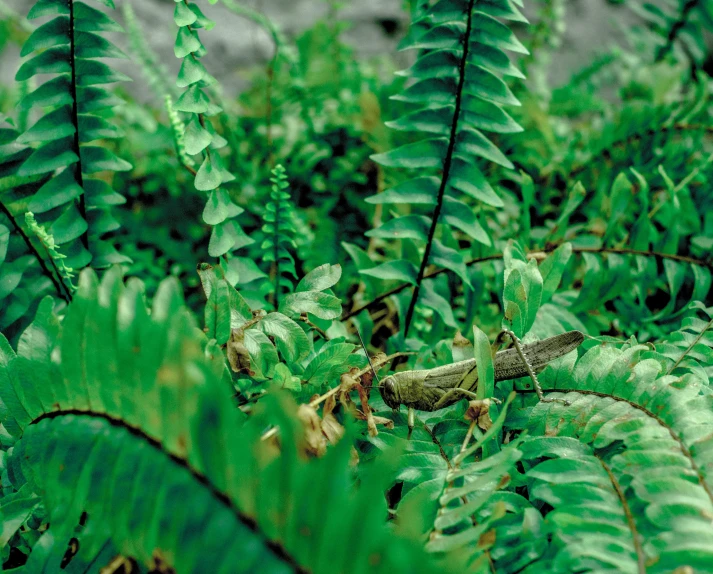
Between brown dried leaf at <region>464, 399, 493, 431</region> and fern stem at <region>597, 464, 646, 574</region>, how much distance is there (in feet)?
0.41

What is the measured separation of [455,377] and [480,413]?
0.07 m

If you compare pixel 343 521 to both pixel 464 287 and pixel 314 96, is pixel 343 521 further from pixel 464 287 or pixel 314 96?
pixel 314 96

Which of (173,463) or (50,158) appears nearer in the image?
(173,463)

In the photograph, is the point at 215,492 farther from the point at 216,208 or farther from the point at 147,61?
the point at 147,61

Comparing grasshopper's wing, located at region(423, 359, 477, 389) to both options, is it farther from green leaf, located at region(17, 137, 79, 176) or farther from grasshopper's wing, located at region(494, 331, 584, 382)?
green leaf, located at region(17, 137, 79, 176)

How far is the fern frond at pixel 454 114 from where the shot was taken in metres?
0.85

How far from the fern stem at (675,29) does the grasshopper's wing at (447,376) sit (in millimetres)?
1679

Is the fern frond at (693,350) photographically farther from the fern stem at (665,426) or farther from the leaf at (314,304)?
the leaf at (314,304)

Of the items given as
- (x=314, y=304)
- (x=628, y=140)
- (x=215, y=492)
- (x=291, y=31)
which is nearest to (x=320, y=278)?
(x=314, y=304)

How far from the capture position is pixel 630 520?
0.51 meters

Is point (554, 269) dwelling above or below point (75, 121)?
below

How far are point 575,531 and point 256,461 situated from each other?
12.4 inches

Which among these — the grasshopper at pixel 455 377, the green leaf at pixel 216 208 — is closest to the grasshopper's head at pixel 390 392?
the grasshopper at pixel 455 377

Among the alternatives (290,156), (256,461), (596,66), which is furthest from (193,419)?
(596,66)
